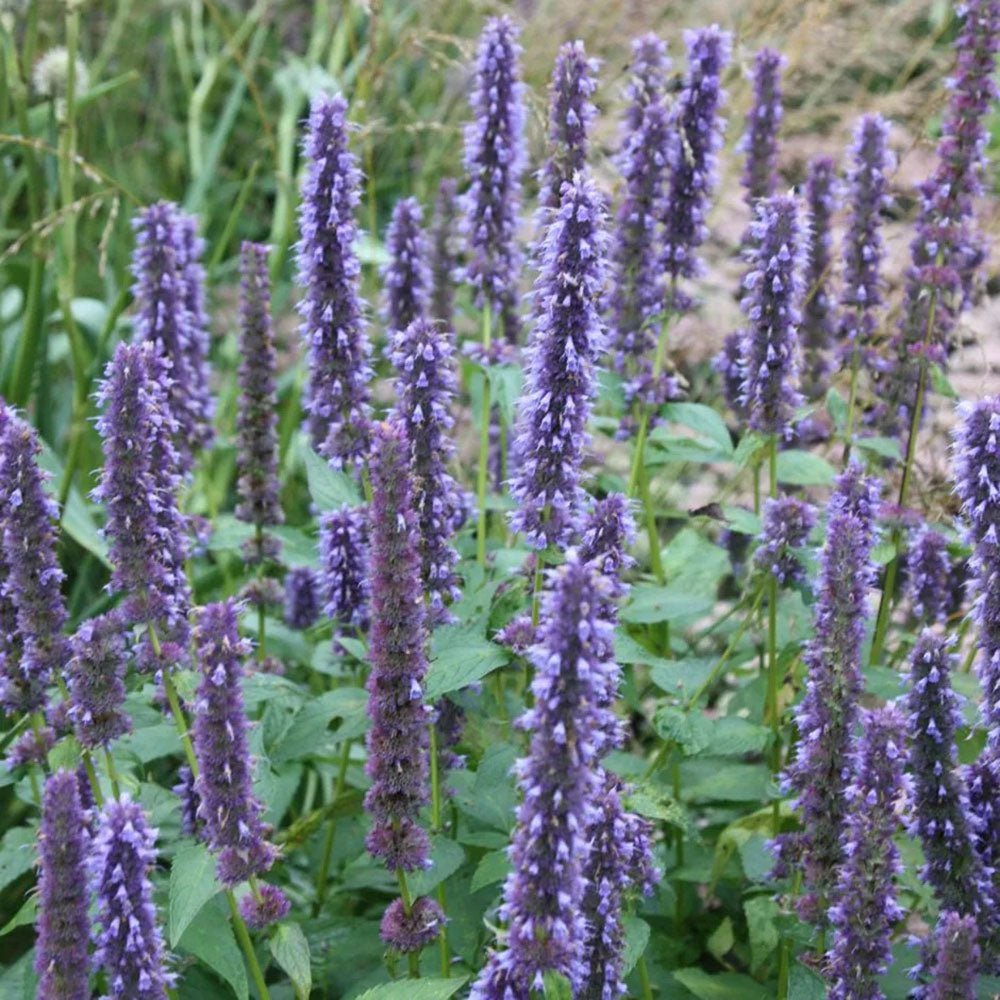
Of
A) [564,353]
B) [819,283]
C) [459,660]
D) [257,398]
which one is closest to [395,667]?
[459,660]

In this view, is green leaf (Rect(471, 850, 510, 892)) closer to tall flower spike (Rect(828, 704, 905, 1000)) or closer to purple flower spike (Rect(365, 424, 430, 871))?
purple flower spike (Rect(365, 424, 430, 871))

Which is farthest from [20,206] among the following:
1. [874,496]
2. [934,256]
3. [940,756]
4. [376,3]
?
[940,756]

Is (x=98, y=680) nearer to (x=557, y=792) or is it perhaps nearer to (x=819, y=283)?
(x=557, y=792)

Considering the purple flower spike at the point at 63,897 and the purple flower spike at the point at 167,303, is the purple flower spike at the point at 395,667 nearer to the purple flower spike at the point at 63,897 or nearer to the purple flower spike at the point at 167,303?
the purple flower spike at the point at 63,897

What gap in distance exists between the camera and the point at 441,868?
11.2 ft

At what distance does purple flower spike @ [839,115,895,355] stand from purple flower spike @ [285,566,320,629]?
6.47 feet

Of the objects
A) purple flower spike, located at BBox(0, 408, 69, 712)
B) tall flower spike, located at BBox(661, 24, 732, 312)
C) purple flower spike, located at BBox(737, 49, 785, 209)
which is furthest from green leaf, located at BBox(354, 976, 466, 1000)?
purple flower spike, located at BBox(737, 49, 785, 209)

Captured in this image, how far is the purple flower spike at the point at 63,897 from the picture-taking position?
2.53 meters

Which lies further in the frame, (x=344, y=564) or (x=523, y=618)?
(x=344, y=564)

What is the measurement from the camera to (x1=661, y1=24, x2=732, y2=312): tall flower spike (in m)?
4.51

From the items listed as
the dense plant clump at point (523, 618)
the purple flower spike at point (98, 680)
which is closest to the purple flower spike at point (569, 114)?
the dense plant clump at point (523, 618)

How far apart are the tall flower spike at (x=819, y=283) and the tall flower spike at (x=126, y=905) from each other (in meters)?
3.05

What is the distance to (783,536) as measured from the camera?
398cm

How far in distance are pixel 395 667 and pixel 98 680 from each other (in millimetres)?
676
